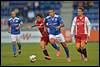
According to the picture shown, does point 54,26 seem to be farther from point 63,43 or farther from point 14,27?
point 14,27

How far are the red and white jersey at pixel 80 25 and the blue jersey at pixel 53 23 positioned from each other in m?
0.61

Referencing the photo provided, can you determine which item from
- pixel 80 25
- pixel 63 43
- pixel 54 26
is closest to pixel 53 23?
pixel 54 26

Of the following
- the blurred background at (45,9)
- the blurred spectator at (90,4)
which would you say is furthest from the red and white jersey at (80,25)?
the blurred spectator at (90,4)

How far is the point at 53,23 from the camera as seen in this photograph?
58.4 ft

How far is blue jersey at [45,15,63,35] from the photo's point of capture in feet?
58.2

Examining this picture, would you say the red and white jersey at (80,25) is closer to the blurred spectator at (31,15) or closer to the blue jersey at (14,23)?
the blue jersey at (14,23)

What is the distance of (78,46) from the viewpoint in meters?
17.3

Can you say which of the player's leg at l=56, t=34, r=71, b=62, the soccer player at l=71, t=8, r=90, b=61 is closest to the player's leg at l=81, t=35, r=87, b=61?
the soccer player at l=71, t=8, r=90, b=61

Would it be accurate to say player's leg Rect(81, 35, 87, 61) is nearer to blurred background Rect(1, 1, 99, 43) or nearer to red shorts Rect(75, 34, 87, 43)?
red shorts Rect(75, 34, 87, 43)

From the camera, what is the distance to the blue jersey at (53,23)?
17734 millimetres

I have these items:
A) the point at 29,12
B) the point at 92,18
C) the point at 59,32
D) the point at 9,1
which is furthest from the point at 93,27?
the point at 59,32

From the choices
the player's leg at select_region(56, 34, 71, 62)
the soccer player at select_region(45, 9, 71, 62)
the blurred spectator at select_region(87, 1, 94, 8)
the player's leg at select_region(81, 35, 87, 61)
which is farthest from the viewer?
the blurred spectator at select_region(87, 1, 94, 8)

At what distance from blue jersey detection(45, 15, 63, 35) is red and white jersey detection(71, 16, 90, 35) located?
61cm

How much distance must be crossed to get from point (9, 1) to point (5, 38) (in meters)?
8.64
